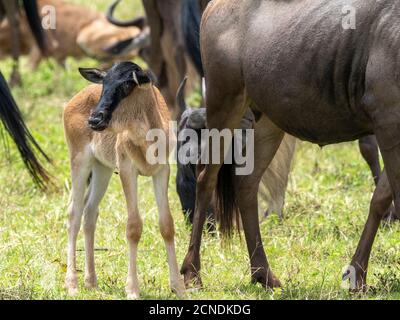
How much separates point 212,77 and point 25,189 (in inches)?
112

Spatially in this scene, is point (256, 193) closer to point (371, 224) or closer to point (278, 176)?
point (371, 224)

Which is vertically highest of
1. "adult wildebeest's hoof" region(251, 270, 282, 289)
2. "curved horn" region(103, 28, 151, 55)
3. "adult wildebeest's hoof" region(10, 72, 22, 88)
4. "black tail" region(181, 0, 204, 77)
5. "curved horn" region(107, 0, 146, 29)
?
"curved horn" region(107, 0, 146, 29)

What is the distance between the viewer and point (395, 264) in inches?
263

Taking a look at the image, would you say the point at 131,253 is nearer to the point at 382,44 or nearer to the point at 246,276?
the point at 246,276

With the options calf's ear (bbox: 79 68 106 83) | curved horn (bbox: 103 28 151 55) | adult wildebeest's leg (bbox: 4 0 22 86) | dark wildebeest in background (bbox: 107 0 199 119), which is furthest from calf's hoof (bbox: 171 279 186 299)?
curved horn (bbox: 103 28 151 55)

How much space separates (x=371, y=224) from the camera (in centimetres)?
599

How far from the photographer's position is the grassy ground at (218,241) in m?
6.00

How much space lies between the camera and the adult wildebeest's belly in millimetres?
5668

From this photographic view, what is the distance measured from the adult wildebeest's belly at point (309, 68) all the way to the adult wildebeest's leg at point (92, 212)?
87cm

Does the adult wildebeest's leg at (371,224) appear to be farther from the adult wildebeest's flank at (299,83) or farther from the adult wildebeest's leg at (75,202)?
the adult wildebeest's leg at (75,202)

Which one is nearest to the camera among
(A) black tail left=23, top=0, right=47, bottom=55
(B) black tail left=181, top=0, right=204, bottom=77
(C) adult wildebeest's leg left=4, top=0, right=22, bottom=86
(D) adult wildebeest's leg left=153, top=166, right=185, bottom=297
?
(D) adult wildebeest's leg left=153, top=166, right=185, bottom=297

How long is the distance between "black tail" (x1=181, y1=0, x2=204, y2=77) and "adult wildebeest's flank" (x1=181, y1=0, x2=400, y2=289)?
3.33m

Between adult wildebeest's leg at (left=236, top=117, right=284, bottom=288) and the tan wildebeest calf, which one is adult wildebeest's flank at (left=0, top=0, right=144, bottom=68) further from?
the tan wildebeest calf
